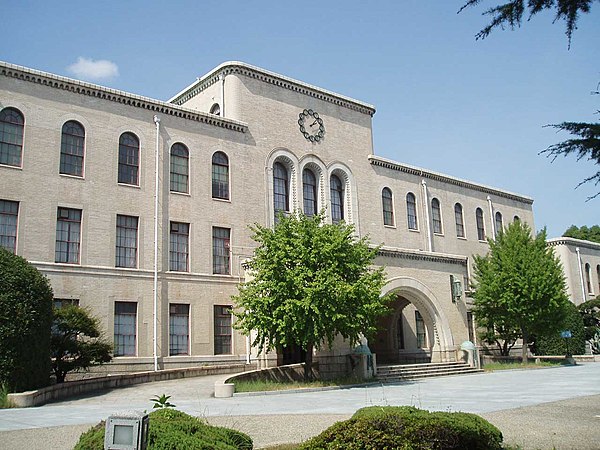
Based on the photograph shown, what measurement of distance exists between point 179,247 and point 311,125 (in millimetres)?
10297

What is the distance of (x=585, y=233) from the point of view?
71.1 m

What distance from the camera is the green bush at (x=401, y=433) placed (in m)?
7.62

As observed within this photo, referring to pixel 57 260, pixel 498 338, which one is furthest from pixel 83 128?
pixel 498 338

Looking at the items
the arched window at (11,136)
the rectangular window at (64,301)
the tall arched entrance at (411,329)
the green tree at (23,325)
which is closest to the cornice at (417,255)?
the tall arched entrance at (411,329)

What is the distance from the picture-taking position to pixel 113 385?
2128 centimetres

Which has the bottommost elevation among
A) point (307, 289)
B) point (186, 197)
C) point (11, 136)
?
point (307, 289)

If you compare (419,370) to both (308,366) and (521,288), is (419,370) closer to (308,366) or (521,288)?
(308,366)

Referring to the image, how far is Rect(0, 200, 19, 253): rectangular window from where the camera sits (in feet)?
74.4

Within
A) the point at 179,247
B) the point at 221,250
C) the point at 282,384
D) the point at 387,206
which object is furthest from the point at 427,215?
the point at 282,384

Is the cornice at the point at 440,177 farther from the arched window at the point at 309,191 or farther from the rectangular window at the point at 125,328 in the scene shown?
the rectangular window at the point at 125,328

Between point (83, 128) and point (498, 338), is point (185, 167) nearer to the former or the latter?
point (83, 128)

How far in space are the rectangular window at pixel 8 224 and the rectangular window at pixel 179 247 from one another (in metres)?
6.20

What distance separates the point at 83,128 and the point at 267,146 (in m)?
8.98

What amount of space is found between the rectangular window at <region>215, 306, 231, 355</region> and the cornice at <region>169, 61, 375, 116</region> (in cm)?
1129
